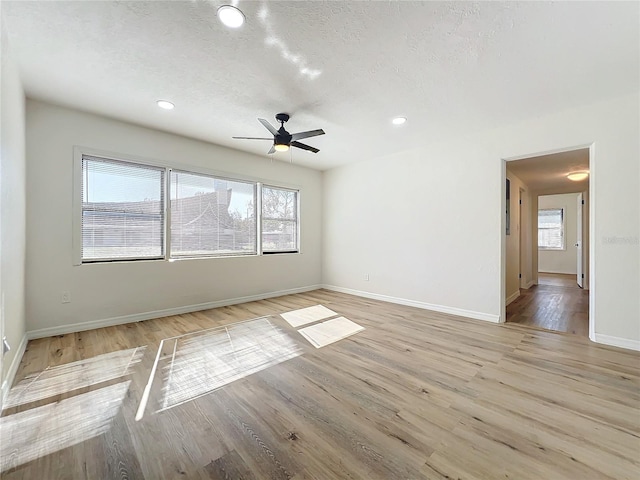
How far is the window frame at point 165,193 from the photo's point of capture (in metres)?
3.29

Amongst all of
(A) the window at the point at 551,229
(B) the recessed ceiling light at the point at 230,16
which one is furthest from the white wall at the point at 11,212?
(A) the window at the point at 551,229

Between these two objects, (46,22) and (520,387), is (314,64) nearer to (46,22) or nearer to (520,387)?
(46,22)

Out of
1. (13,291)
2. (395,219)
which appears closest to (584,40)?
(395,219)

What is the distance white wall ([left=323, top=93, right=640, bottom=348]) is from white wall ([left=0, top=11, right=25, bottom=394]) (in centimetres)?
459

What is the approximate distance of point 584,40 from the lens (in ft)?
6.67

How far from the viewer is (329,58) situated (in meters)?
2.28

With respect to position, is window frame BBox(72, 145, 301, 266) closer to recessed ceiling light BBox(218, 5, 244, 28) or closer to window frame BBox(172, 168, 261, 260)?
window frame BBox(172, 168, 261, 260)

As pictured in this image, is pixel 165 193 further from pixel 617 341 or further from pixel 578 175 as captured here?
pixel 578 175

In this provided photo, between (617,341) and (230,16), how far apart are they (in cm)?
470

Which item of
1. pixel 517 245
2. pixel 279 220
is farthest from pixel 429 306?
pixel 279 220

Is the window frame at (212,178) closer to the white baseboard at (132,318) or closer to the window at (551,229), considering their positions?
the white baseboard at (132,318)

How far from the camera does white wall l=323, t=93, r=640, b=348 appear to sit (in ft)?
9.53

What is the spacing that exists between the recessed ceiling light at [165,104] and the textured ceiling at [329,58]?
0.09 metres

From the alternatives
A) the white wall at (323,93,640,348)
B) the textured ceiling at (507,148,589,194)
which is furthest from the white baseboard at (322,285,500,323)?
the textured ceiling at (507,148,589,194)
